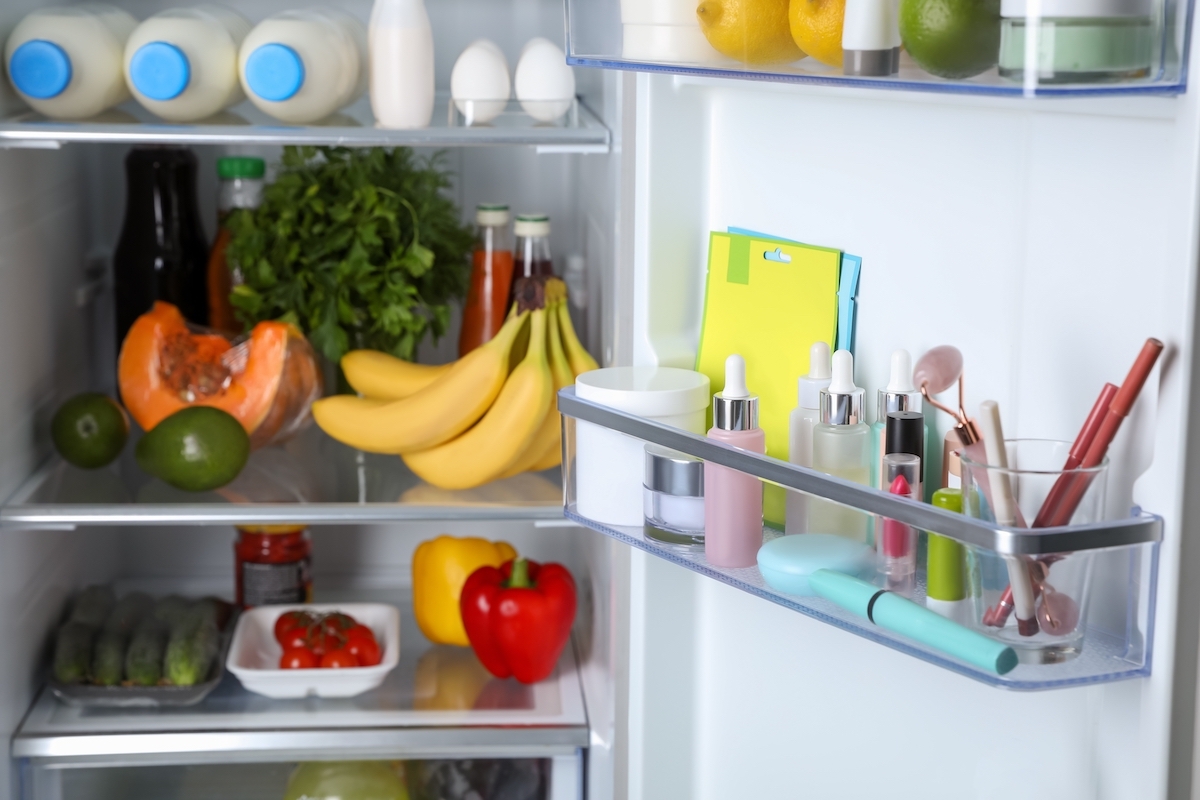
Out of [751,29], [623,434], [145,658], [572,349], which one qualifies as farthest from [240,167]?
[751,29]

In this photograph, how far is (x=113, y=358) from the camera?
5.66 ft

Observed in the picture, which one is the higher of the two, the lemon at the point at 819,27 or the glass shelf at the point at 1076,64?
the lemon at the point at 819,27

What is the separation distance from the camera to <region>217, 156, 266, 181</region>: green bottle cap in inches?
60.2

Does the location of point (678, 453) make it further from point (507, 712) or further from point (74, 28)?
point (74, 28)

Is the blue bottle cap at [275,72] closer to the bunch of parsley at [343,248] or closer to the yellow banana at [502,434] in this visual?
the bunch of parsley at [343,248]

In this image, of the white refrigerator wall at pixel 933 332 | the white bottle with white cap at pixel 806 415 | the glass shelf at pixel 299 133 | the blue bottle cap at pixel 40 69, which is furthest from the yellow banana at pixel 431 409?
the white bottle with white cap at pixel 806 415

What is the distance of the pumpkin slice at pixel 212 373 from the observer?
1.43 m

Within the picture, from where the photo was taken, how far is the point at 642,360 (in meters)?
1.04

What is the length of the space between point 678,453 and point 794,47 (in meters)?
0.30

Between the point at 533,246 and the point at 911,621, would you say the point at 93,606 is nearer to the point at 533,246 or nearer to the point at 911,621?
the point at 533,246

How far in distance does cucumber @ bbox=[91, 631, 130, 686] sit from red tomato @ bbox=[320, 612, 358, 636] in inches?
9.1

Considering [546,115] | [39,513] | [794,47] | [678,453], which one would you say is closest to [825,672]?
[678,453]

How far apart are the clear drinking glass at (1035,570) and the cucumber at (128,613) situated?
1.14 metres

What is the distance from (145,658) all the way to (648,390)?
2.62ft
